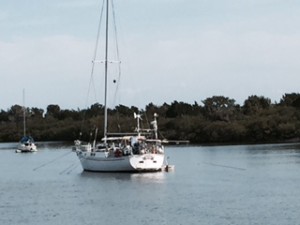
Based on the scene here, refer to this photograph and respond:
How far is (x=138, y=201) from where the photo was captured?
46719 millimetres

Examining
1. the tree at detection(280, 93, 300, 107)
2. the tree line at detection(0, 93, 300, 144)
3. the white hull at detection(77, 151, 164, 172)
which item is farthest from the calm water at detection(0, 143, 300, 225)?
the tree at detection(280, 93, 300, 107)

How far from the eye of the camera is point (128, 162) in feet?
210

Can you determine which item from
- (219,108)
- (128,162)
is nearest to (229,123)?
(219,108)

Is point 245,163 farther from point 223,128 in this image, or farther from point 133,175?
point 223,128

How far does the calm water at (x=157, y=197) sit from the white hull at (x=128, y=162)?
0.84m

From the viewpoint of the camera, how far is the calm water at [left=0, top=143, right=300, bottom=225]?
1558 inches

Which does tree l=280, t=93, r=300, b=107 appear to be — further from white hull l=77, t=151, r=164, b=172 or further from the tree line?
white hull l=77, t=151, r=164, b=172

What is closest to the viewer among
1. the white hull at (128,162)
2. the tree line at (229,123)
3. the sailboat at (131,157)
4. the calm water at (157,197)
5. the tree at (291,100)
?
the calm water at (157,197)

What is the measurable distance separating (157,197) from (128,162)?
1582 centimetres

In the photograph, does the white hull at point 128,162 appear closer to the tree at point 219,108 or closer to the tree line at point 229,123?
the tree line at point 229,123

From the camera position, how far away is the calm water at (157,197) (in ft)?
130

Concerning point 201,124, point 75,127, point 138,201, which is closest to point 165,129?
point 201,124

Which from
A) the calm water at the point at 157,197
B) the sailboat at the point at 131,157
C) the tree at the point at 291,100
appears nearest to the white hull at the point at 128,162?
the sailboat at the point at 131,157

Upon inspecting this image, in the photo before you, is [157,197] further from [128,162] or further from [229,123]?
[229,123]
